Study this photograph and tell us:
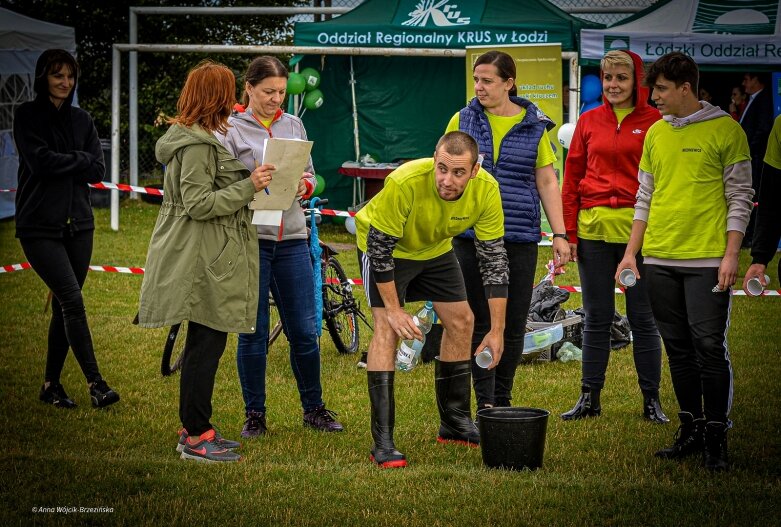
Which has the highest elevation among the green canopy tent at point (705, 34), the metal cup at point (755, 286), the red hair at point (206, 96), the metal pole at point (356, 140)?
the green canopy tent at point (705, 34)

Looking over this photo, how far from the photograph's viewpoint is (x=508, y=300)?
18.8 feet

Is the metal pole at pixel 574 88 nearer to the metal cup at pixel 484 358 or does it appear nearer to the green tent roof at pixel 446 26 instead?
the green tent roof at pixel 446 26

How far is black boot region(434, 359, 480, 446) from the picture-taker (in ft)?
17.8

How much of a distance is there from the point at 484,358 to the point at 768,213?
1.51m

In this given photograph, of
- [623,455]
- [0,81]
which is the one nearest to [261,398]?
[623,455]

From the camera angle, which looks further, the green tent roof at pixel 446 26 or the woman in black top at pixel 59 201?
the green tent roof at pixel 446 26

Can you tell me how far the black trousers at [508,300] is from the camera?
564 centimetres

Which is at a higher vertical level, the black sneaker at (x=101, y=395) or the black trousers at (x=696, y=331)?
the black trousers at (x=696, y=331)

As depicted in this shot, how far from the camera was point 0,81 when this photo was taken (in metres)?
15.5

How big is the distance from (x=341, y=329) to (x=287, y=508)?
3912 millimetres

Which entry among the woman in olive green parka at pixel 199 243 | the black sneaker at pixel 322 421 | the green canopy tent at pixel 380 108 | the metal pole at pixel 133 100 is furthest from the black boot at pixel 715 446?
the metal pole at pixel 133 100

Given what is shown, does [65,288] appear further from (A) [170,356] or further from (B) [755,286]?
(B) [755,286]

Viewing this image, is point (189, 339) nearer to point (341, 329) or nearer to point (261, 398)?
point (261, 398)

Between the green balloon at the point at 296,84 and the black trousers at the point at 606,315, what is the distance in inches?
362
